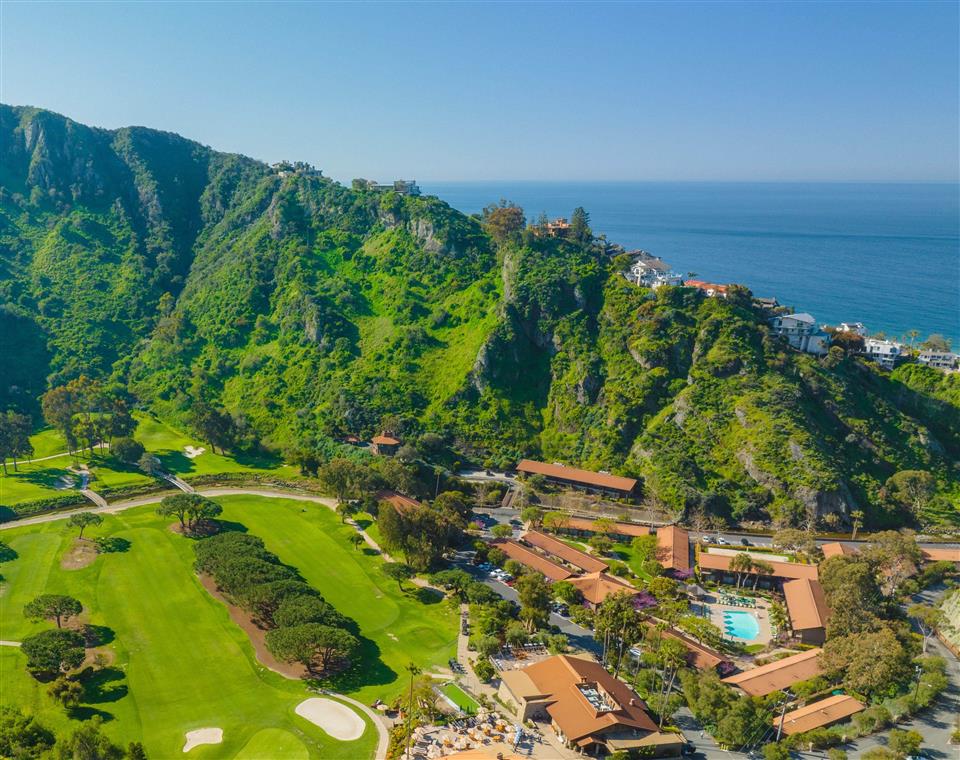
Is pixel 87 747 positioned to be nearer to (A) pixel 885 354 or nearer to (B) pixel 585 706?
(B) pixel 585 706

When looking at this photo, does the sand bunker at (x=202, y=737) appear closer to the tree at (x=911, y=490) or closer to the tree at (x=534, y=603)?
the tree at (x=534, y=603)

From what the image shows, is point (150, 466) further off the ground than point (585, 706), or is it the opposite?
point (150, 466)

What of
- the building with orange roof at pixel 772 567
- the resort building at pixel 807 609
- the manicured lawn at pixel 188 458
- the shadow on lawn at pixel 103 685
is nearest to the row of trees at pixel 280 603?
the shadow on lawn at pixel 103 685

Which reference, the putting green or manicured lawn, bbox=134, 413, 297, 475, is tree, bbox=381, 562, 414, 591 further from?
manicured lawn, bbox=134, 413, 297, 475

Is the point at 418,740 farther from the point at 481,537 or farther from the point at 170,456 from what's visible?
the point at 170,456

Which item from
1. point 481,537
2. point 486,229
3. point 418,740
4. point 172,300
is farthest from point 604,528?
point 172,300

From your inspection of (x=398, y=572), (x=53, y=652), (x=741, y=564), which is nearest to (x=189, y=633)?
(x=53, y=652)

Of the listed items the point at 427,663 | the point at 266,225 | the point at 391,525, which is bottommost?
the point at 427,663
